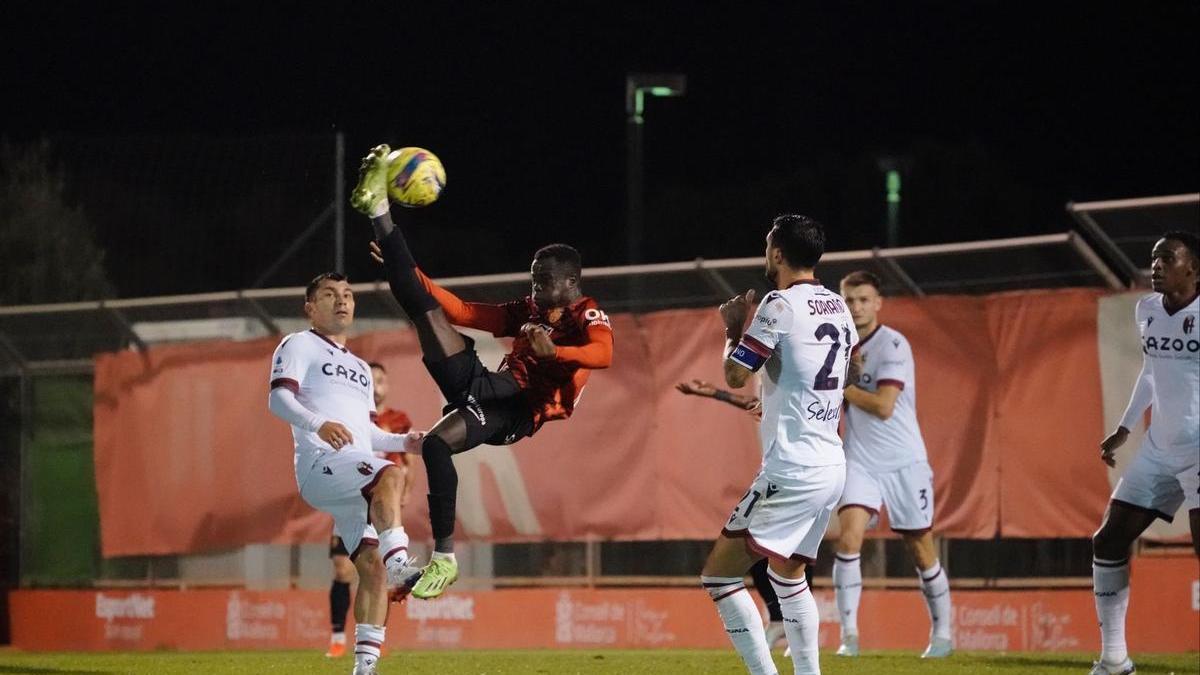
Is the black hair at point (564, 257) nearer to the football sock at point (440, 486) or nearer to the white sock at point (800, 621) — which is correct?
the football sock at point (440, 486)

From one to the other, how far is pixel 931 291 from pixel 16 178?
13.7 metres

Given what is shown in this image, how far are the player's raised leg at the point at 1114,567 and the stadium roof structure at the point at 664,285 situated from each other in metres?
4.03

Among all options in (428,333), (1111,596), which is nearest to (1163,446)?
(1111,596)

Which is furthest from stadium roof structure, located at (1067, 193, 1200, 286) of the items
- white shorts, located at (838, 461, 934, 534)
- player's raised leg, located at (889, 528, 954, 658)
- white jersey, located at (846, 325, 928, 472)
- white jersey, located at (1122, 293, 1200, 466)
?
white jersey, located at (1122, 293, 1200, 466)

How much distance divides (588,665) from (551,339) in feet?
11.1

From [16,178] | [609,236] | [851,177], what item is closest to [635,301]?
[16,178]

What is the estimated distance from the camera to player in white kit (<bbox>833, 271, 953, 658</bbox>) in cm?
1288

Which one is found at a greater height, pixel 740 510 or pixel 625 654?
pixel 740 510

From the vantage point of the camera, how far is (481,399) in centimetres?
970

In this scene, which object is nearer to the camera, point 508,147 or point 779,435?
point 779,435

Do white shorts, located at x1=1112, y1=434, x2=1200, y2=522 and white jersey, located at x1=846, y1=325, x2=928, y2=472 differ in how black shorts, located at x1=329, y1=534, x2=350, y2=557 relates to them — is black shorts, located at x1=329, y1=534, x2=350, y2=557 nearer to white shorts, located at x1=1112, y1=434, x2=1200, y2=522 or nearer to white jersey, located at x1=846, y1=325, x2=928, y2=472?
white jersey, located at x1=846, y1=325, x2=928, y2=472

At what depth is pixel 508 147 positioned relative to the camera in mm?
59062

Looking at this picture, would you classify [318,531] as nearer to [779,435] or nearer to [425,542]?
[425,542]

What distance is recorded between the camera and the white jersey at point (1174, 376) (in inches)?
409
